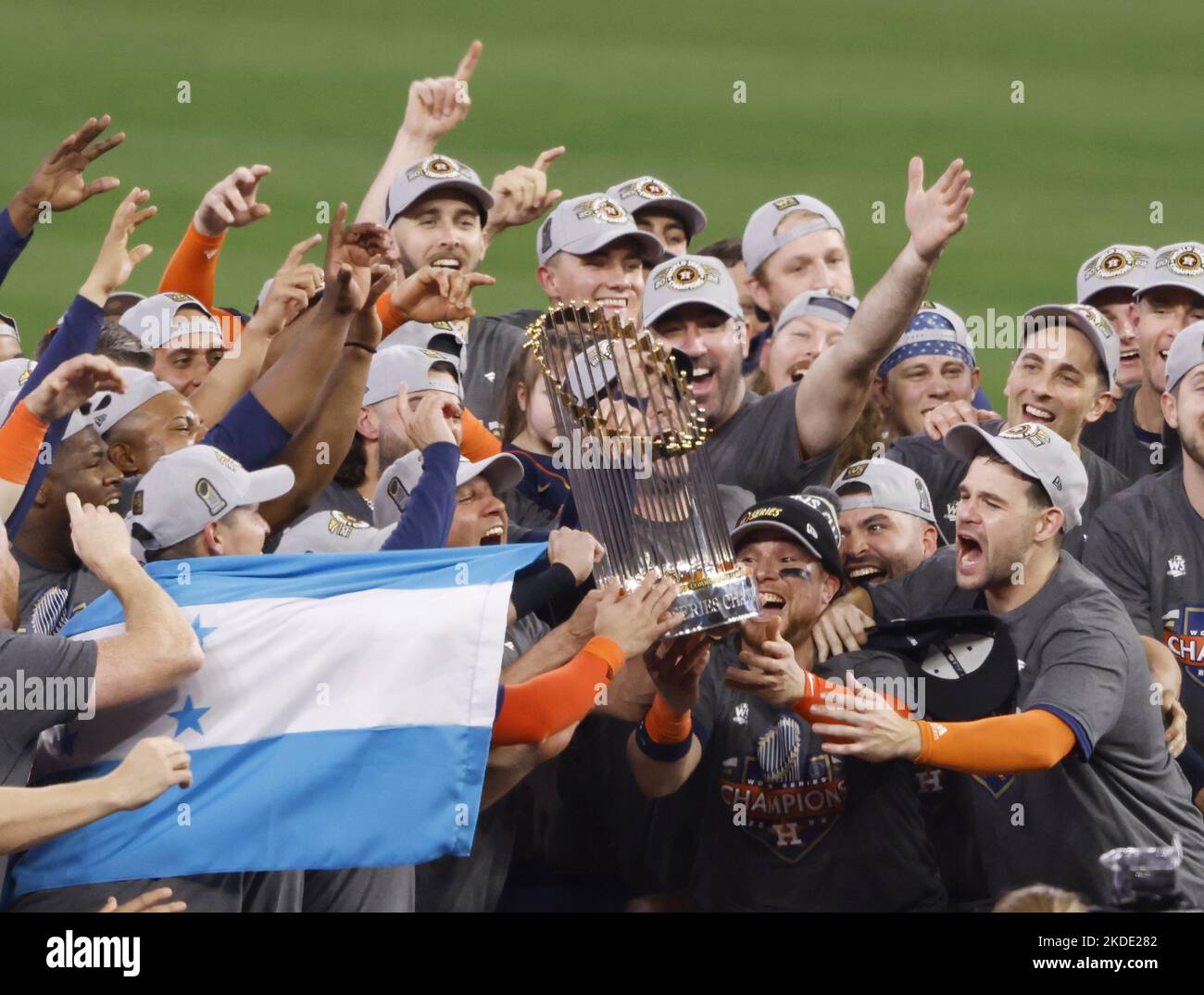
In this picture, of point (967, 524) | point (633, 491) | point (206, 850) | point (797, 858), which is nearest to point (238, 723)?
point (206, 850)

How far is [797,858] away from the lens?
391 centimetres

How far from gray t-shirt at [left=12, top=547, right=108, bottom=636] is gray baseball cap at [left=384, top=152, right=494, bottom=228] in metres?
1.51

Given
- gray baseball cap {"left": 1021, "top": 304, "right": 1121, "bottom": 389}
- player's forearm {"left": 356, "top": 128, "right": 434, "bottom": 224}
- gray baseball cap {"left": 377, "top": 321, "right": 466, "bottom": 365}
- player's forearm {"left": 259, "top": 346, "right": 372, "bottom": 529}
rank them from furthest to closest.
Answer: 1. player's forearm {"left": 356, "top": 128, "right": 434, "bottom": 224}
2. gray baseball cap {"left": 1021, "top": 304, "right": 1121, "bottom": 389}
3. gray baseball cap {"left": 377, "top": 321, "right": 466, "bottom": 365}
4. player's forearm {"left": 259, "top": 346, "right": 372, "bottom": 529}

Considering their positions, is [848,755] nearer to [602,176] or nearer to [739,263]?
[739,263]

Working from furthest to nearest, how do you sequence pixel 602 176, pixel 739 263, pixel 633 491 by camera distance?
1. pixel 602 176
2. pixel 739 263
3. pixel 633 491

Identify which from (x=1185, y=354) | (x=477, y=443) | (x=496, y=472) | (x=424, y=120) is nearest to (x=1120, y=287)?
(x=1185, y=354)

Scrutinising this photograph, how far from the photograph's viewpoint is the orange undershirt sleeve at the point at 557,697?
368 cm

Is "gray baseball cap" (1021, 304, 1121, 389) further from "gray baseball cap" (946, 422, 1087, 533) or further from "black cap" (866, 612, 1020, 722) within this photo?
"black cap" (866, 612, 1020, 722)

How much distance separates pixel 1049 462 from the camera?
4.23m

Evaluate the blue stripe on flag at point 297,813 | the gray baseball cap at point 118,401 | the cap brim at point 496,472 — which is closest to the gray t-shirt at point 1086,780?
the cap brim at point 496,472

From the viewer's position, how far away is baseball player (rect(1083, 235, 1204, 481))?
5184mm

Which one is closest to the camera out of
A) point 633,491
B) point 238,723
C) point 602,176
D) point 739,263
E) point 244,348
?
point 238,723

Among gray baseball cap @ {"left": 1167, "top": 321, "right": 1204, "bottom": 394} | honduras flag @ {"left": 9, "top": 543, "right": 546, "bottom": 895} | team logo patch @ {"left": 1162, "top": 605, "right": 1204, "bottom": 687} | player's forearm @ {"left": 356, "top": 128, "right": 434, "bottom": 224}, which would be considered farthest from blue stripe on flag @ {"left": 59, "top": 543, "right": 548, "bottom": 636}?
player's forearm @ {"left": 356, "top": 128, "right": 434, "bottom": 224}

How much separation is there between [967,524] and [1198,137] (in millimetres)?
5805
